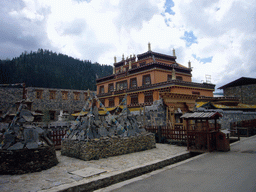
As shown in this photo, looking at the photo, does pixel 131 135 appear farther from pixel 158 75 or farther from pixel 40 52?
pixel 40 52

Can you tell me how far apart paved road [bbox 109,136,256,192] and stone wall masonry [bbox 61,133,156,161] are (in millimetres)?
3404

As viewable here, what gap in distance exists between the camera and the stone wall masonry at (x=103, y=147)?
340 inches

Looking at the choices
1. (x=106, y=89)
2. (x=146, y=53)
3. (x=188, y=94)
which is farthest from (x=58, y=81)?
(x=188, y=94)

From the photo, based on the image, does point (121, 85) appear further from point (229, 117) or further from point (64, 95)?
point (64, 95)

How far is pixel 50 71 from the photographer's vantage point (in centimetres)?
6238

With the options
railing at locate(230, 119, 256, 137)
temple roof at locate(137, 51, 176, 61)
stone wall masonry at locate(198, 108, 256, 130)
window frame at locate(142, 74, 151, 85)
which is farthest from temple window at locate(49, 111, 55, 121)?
railing at locate(230, 119, 256, 137)

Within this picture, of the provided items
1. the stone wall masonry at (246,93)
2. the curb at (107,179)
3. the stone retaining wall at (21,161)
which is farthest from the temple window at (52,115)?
the curb at (107,179)

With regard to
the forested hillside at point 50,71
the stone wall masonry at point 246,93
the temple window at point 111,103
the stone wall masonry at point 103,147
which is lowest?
the stone wall masonry at point 103,147

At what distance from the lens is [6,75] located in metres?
47.2

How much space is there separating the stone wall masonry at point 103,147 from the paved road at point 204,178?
3.40m

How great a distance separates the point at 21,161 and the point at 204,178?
6.41 m

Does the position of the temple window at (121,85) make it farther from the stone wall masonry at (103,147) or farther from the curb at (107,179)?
the curb at (107,179)

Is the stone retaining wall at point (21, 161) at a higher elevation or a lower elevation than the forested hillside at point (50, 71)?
lower

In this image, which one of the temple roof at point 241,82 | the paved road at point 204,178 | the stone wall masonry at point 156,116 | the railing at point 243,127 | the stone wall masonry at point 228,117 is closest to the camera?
the paved road at point 204,178
